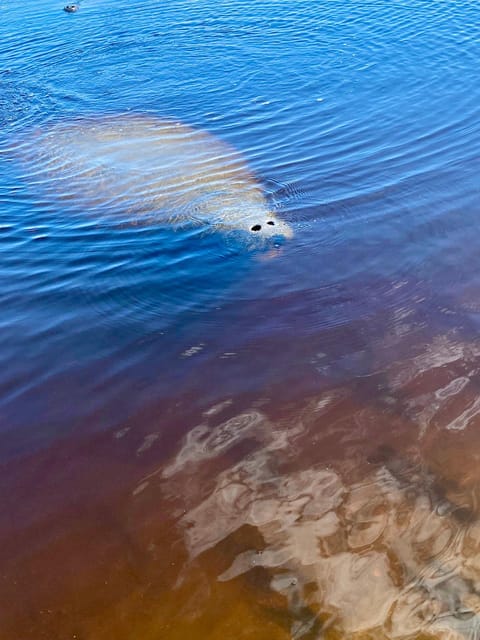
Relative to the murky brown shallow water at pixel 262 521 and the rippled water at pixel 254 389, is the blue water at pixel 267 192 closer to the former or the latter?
the rippled water at pixel 254 389

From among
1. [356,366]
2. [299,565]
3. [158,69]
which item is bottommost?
[299,565]

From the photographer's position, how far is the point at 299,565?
3580 mm

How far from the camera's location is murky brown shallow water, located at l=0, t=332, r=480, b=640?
3.38 meters

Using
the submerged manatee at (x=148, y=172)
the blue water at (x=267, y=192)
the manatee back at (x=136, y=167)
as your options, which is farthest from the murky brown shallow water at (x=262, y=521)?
→ the manatee back at (x=136, y=167)

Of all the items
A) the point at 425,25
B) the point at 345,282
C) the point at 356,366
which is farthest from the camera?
the point at 425,25

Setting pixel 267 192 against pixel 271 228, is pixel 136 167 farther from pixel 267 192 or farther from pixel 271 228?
pixel 271 228

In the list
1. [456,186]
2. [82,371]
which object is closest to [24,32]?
[456,186]

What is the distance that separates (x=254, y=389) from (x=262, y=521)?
3.73ft

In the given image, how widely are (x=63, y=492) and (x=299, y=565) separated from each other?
4.99 ft

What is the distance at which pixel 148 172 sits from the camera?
26.7 ft

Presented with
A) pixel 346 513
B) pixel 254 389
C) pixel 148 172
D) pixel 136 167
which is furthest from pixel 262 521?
pixel 136 167

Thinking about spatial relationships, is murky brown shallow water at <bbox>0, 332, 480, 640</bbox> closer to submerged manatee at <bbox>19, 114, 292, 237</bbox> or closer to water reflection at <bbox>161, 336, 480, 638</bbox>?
water reflection at <bbox>161, 336, 480, 638</bbox>

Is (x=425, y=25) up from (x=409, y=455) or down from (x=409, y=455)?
up

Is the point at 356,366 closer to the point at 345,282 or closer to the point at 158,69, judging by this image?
the point at 345,282
